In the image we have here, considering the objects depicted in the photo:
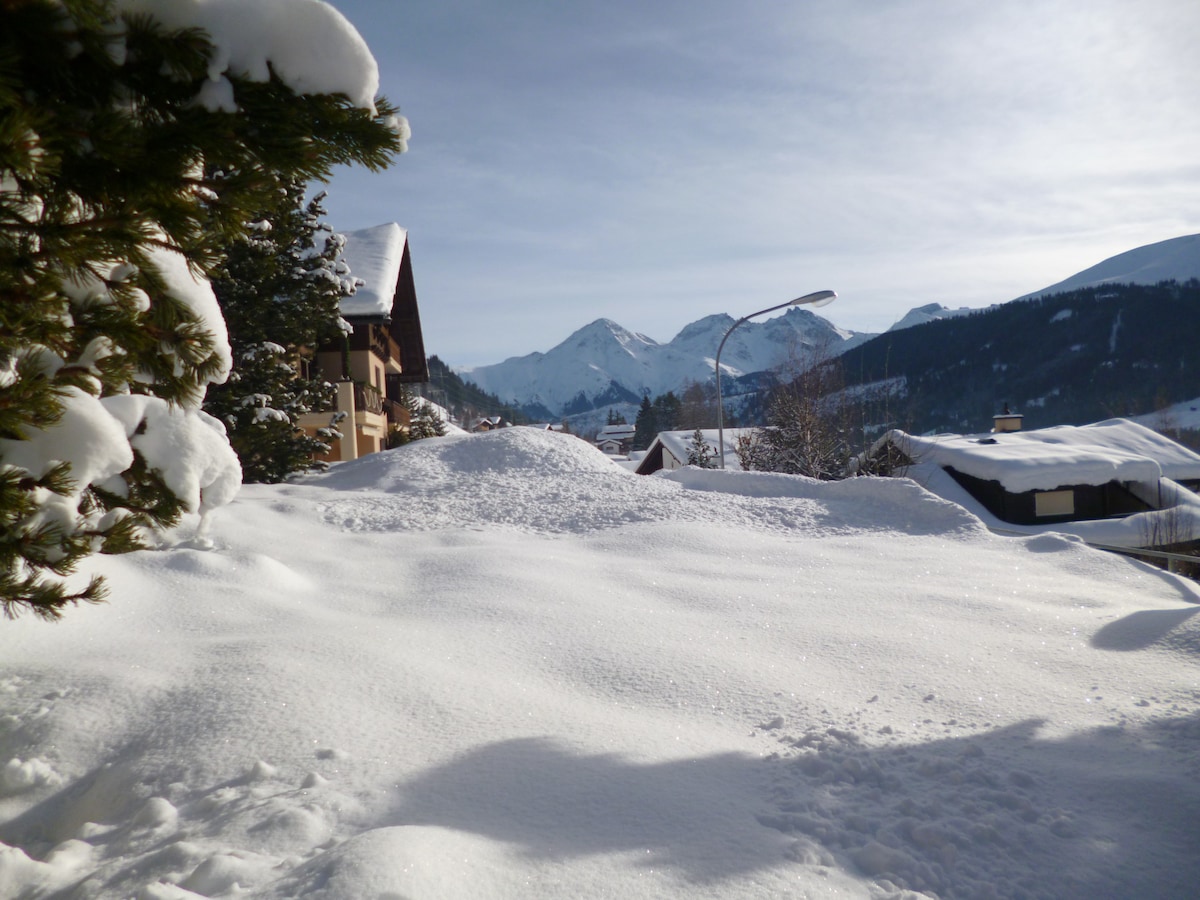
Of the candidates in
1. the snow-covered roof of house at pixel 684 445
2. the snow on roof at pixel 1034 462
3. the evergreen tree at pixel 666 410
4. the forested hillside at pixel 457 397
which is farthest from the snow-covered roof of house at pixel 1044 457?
the forested hillside at pixel 457 397

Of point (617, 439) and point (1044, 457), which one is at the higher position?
point (617, 439)

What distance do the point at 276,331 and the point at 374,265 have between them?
8846mm

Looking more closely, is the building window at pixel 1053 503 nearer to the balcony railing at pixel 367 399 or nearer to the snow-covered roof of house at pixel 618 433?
the balcony railing at pixel 367 399

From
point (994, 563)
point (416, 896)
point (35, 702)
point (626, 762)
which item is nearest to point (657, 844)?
point (626, 762)

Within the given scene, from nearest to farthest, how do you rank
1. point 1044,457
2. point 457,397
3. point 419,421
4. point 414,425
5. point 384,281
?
1. point 384,281
2. point 1044,457
3. point 414,425
4. point 419,421
5. point 457,397

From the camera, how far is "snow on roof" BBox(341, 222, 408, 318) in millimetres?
19688

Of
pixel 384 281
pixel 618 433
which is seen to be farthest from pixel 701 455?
pixel 618 433

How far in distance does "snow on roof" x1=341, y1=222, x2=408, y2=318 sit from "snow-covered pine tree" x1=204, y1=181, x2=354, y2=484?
393 centimetres

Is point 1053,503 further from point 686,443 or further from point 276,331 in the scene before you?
point 276,331

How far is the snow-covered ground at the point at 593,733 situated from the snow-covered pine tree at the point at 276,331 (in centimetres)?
491

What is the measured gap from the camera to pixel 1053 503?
27.3 meters

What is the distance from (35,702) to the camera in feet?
13.0

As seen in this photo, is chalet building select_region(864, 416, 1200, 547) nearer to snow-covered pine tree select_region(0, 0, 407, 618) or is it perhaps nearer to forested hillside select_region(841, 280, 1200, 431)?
snow-covered pine tree select_region(0, 0, 407, 618)

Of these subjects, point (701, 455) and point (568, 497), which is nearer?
point (568, 497)
